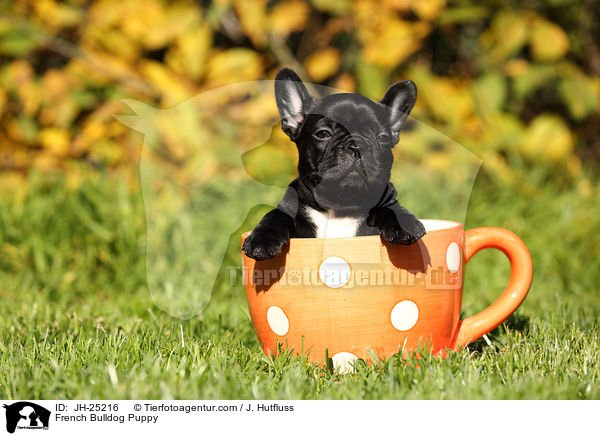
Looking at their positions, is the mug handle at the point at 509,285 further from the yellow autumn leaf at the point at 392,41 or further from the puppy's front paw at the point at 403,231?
the yellow autumn leaf at the point at 392,41

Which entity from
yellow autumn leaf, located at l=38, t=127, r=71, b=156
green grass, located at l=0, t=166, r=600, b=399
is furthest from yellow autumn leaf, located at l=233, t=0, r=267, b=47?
yellow autumn leaf, located at l=38, t=127, r=71, b=156

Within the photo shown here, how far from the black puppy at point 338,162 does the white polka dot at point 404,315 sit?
19cm

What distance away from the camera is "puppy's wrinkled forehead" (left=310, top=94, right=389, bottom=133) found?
1338mm

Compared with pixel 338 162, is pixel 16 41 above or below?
above

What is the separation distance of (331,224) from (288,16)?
2.10 meters

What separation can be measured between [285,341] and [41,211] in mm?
2082

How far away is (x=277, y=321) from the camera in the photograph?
132 centimetres

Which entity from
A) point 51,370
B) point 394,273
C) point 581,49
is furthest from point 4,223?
point 581,49

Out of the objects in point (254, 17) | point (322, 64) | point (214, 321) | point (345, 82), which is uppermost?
point (254, 17)

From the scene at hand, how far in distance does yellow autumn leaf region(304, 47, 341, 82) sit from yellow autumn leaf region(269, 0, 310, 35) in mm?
214

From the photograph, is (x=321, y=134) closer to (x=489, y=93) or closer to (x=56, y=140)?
(x=489, y=93)

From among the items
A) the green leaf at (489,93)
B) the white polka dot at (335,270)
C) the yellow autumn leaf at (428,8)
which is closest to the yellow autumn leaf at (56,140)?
the yellow autumn leaf at (428,8)
